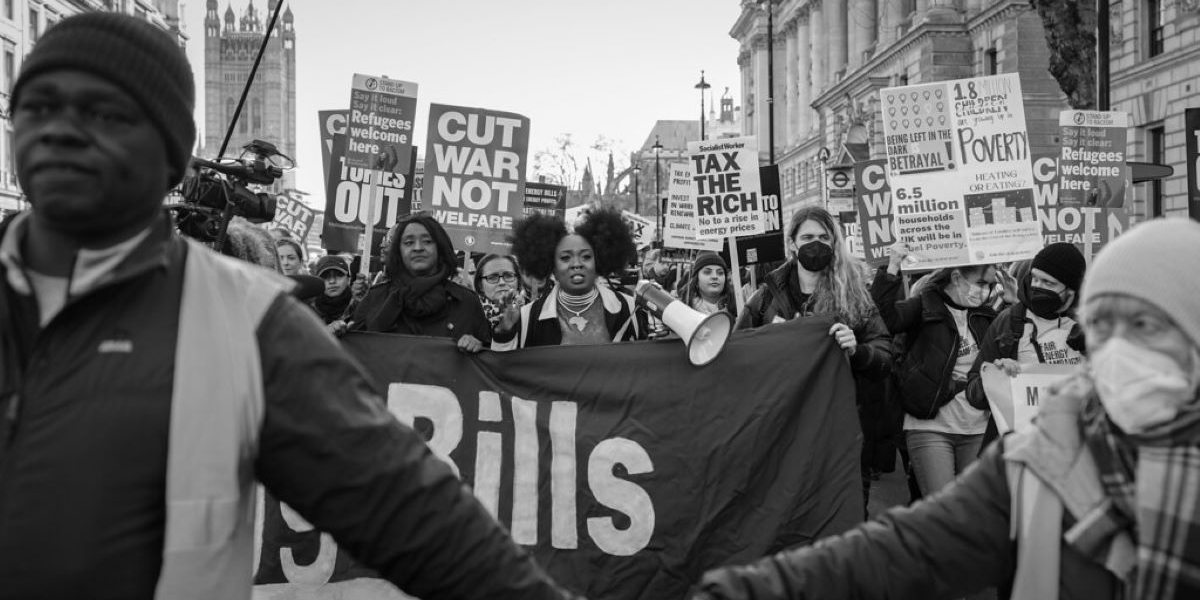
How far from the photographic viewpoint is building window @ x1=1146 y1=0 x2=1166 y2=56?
28.0 metres

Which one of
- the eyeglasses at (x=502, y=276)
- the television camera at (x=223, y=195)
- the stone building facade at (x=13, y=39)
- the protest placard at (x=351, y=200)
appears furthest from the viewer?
the stone building facade at (x=13, y=39)

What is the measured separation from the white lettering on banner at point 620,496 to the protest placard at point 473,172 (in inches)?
203

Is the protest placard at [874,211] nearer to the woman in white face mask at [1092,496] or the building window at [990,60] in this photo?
the woman in white face mask at [1092,496]

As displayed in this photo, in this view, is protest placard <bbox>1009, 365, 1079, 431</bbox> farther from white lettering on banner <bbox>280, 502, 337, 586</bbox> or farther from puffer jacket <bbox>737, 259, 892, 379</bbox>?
white lettering on banner <bbox>280, 502, 337, 586</bbox>

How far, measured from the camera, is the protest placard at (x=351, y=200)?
10969 mm

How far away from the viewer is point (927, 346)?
6848 mm

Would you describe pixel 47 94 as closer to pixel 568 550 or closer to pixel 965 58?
pixel 568 550

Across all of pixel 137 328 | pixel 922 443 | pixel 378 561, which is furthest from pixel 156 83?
pixel 922 443

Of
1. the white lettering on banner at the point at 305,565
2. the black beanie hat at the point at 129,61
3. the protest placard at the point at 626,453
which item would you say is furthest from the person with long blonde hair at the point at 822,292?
the black beanie hat at the point at 129,61

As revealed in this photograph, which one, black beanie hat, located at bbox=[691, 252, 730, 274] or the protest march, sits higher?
black beanie hat, located at bbox=[691, 252, 730, 274]

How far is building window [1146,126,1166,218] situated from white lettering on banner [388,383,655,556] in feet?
80.5

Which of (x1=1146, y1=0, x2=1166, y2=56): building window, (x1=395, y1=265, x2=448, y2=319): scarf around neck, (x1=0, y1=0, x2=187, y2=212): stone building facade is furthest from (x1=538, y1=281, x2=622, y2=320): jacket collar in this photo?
(x1=0, y1=0, x2=187, y2=212): stone building facade

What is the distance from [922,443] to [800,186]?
72.2 m

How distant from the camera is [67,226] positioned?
1.72m
